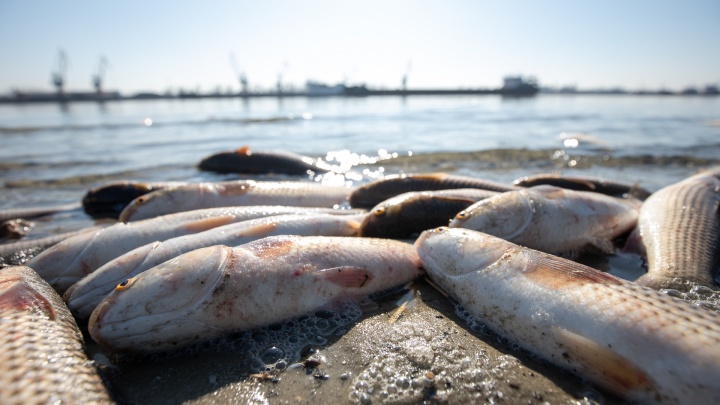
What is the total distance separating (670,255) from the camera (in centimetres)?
370

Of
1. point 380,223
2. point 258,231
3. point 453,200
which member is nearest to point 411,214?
point 380,223

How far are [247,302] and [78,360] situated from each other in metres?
0.99

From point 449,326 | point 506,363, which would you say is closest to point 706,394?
point 506,363

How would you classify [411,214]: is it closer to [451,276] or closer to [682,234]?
[451,276]

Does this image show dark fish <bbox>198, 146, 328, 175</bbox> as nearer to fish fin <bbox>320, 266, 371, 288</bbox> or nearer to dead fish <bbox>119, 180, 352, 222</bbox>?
dead fish <bbox>119, 180, 352, 222</bbox>

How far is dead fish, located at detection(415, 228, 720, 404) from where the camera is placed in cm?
192

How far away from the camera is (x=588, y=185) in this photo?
6289 millimetres

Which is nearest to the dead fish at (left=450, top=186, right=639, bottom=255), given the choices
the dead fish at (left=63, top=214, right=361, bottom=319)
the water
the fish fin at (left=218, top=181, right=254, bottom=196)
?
the dead fish at (left=63, top=214, right=361, bottom=319)

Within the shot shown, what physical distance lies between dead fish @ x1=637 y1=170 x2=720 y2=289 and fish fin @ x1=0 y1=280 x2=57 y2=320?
15.3ft

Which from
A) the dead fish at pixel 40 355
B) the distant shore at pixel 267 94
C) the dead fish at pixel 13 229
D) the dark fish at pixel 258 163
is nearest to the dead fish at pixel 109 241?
the dead fish at pixel 40 355

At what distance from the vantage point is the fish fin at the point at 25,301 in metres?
2.49

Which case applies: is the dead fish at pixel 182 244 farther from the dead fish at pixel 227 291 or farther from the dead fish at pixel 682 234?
the dead fish at pixel 682 234

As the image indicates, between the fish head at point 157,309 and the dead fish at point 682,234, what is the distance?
11.9 feet

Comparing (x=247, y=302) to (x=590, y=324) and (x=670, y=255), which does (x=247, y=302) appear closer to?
(x=590, y=324)
